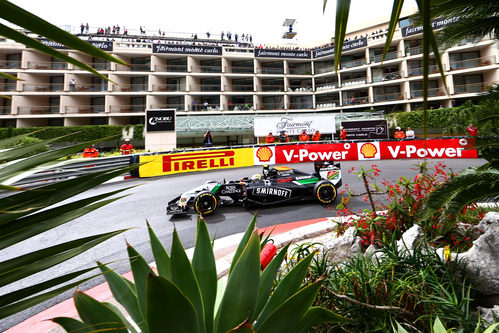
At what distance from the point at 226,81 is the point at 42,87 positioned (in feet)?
68.7

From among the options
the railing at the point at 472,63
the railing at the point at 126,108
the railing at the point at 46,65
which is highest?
the railing at the point at 46,65

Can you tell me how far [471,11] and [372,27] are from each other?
39.8 m

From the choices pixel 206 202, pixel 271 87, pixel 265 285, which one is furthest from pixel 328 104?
pixel 265 285

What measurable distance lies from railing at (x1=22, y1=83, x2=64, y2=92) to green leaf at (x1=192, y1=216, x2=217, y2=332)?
3517cm

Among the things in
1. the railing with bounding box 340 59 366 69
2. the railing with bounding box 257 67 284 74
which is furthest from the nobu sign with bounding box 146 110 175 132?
the railing with bounding box 340 59 366 69

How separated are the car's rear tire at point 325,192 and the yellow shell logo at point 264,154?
7.15 metres

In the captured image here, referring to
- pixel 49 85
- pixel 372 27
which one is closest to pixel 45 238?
pixel 49 85

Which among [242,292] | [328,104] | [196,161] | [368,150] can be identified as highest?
[328,104]

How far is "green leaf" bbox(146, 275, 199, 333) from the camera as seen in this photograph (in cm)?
70

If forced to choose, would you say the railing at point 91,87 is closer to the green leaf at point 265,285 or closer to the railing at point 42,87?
the railing at point 42,87

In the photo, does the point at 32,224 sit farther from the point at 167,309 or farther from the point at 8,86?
the point at 8,86

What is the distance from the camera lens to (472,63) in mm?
24641

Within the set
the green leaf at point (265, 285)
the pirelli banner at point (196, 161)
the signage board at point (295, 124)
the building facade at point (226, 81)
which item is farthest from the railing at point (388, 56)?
the green leaf at point (265, 285)

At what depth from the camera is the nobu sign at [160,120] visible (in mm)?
13945
